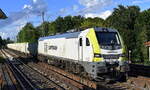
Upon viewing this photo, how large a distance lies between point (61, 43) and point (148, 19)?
35.5 meters

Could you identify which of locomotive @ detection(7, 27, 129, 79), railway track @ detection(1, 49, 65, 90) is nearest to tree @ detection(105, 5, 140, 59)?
railway track @ detection(1, 49, 65, 90)

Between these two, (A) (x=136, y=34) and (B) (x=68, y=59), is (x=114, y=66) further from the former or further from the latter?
(A) (x=136, y=34)

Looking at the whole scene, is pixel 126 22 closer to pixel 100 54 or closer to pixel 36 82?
pixel 36 82

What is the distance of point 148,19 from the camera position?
59.5 metres

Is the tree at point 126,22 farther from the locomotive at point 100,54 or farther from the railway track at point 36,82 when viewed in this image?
the locomotive at point 100,54

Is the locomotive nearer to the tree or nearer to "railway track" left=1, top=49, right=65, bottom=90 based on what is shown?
"railway track" left=1, top=49, right=65, bottom=90

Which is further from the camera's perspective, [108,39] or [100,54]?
[108,39]

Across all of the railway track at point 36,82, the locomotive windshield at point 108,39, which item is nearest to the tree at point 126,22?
the railway track at point 36,82

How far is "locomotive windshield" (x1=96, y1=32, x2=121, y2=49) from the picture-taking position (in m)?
19.0

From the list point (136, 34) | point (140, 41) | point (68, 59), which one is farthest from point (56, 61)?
point (136, 34)

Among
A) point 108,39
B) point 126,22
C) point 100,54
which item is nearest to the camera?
point 100,54

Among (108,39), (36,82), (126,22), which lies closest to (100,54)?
(108,39)

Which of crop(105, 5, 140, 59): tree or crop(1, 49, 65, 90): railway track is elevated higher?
crop(105, 5, 140, 59): tree

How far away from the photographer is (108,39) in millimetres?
19250
